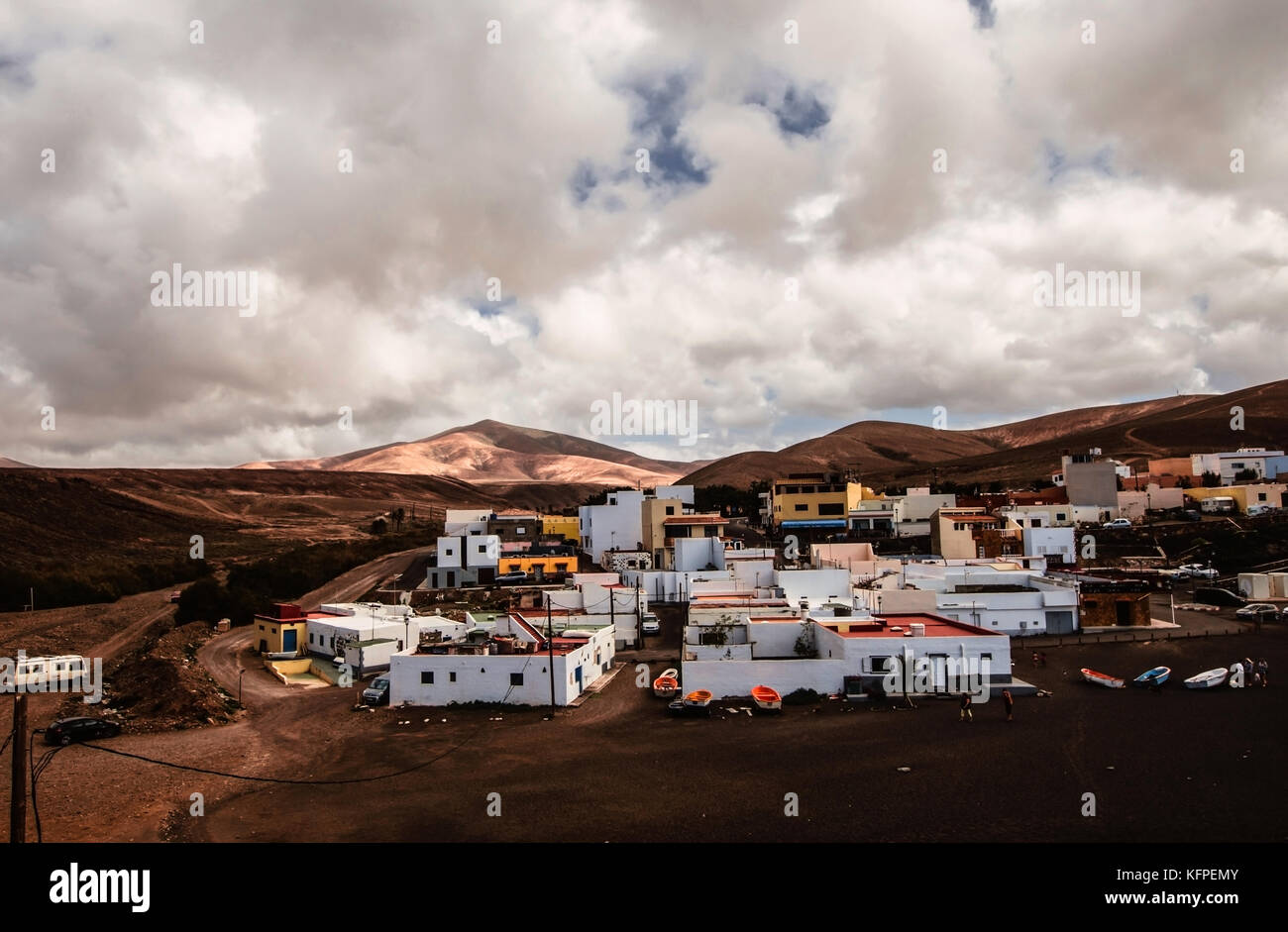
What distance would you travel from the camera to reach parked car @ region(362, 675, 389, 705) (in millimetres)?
27148

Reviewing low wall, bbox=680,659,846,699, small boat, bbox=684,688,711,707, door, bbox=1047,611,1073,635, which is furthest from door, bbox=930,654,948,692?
door, bbox=1047,611,1073,635

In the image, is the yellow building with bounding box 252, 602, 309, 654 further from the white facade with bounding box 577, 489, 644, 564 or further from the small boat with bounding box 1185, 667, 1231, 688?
the small boat with bounding box 1185, 667, 1231, 688

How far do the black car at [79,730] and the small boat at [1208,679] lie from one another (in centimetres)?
3590

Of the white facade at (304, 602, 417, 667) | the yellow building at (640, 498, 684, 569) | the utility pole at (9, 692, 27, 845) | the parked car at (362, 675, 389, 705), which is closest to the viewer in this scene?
the utility pole at (9, 692, 27, 845)

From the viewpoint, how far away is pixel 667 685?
2748 cm

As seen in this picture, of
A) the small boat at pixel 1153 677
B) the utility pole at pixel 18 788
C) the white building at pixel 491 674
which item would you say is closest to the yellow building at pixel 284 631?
the white building at pixel 491 674

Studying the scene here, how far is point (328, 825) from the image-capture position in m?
16.5

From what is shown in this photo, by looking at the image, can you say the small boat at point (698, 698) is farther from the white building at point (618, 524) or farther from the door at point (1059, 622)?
the white building at point (618, 524)

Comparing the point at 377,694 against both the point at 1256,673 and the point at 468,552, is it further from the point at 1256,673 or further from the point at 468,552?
the point at 1256,673

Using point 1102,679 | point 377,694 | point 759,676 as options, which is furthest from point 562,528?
point 1102,679

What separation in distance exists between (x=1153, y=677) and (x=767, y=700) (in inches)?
543

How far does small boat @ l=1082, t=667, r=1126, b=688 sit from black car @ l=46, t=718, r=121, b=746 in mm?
33035
